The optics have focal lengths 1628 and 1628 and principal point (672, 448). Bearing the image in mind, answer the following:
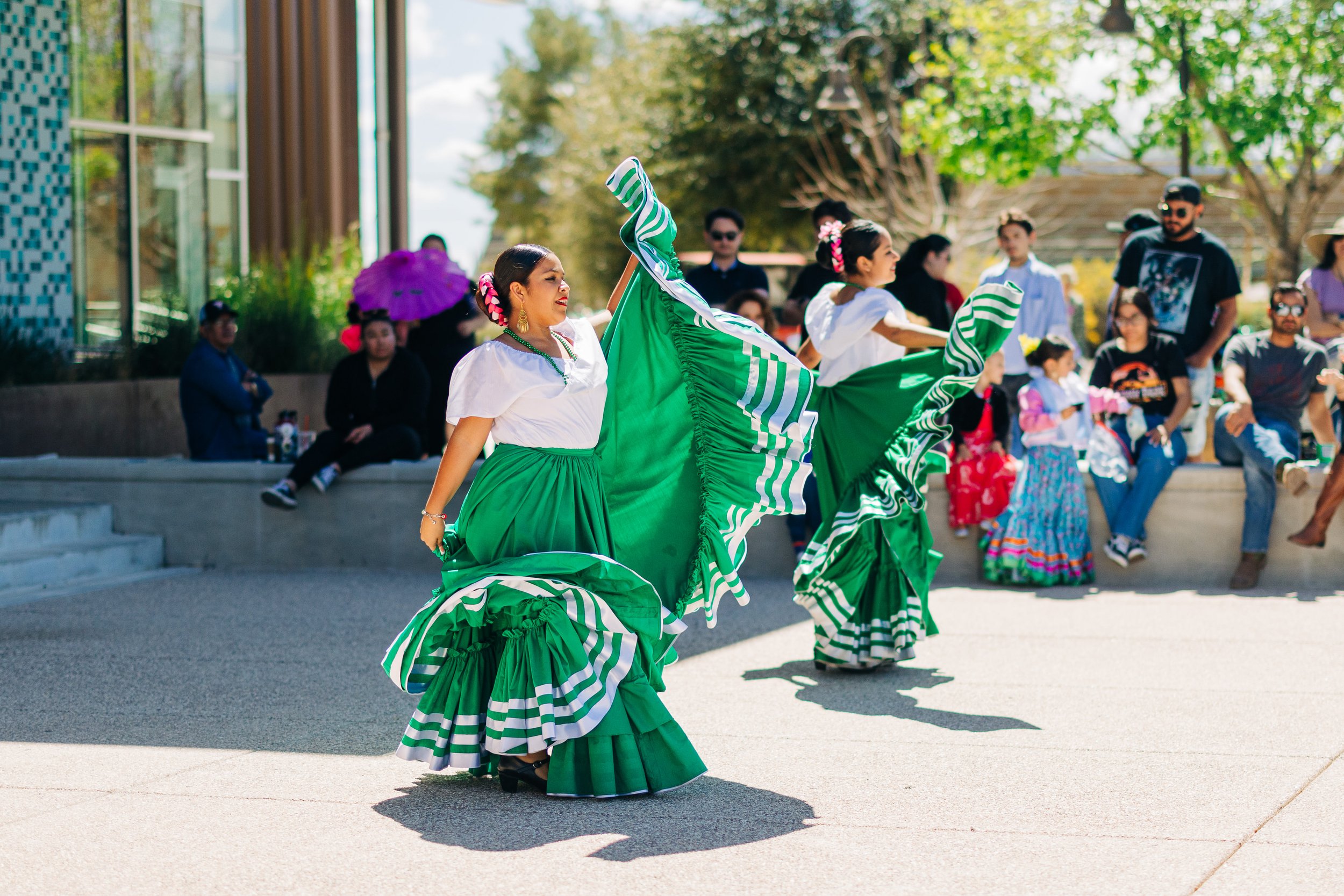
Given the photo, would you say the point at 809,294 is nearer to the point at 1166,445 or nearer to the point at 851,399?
the point at 1166,445

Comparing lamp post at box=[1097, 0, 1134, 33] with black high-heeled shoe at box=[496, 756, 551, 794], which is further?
lamp post at box=[1097, 0, 1134, 33]

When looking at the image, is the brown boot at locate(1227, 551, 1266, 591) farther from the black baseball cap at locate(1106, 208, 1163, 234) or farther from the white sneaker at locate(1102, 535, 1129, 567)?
the black baseball cap at locate(1106, 208, 1163, 234)

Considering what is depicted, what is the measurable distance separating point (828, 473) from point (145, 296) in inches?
447

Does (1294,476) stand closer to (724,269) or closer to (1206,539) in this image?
(1206,539)

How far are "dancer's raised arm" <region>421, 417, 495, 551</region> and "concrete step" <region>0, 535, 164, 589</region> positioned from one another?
5.16 meters

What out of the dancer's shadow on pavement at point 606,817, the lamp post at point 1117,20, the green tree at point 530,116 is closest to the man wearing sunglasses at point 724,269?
the dancer's shadow on pavement at point 606,817

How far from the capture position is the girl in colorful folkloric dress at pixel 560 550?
489 centimetres

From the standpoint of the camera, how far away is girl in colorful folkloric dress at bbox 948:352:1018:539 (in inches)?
376

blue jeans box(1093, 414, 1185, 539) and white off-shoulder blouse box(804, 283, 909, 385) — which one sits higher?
white off-shoulder blouse box(804, 283, 909, 385)

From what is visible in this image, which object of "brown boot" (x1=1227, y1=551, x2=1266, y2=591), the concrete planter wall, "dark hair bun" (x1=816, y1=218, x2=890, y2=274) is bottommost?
"brown boot" (x1=1227, y1=551, x2=1266, y2=591)

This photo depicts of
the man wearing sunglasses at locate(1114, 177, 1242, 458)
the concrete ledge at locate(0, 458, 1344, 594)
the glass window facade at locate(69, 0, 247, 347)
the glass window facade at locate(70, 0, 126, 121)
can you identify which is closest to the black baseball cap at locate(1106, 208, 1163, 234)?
the man wearing sunglasses at locate(1114, 177, 1242, 458)

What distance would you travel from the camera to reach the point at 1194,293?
1004cm

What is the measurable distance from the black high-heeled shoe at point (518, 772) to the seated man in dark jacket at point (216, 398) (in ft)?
21.4

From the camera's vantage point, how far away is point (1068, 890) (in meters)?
3.95
